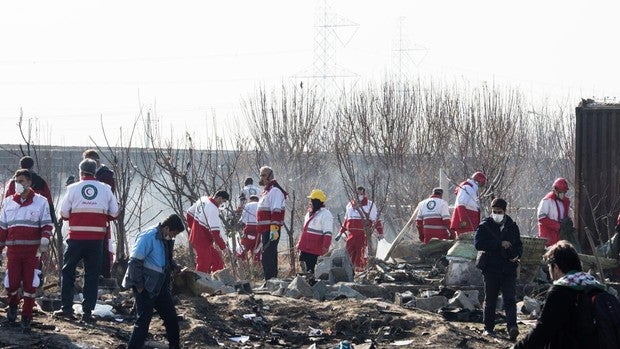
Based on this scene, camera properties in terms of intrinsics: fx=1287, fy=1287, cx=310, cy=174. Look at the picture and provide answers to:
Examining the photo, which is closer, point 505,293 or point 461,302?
point 505,293

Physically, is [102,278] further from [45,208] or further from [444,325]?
[444,325]

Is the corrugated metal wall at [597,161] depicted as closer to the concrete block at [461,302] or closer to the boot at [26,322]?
the concrete block at [461,302]

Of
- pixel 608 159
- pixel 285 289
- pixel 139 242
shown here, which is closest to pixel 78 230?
pixel 139 242

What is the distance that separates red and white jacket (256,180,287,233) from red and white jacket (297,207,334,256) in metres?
0.46

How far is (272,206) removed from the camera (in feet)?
→ 67.7

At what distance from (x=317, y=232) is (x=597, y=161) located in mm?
4961

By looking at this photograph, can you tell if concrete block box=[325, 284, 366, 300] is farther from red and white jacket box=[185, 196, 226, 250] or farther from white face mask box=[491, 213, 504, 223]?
white face mask box=[491, 213, 504, 223]

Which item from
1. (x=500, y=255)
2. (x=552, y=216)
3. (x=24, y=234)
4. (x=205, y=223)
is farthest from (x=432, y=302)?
(x=24, y=234)

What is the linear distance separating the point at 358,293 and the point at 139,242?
599 cm

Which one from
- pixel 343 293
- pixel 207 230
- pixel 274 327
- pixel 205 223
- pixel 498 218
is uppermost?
pixel 498 218

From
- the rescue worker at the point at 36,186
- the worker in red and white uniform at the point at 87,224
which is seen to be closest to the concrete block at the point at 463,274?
the worker in red and white uniform at the point at 87,224

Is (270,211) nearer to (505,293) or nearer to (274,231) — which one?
(274,231)

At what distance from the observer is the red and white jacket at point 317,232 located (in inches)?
811

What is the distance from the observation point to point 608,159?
2153 cm
